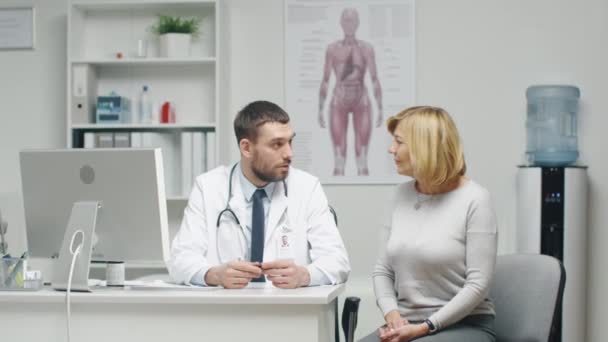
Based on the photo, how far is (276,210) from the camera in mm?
2998

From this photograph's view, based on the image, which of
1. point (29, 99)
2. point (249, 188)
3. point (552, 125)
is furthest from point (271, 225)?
point (29, 99)

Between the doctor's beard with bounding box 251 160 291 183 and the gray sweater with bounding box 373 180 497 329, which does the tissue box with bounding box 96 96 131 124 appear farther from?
the gray sweater with bounding box 373 180 497 329

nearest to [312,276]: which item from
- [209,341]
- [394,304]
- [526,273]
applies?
[394,304]

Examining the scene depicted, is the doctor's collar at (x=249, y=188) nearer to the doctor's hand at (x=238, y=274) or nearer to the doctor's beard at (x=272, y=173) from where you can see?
the doctor's beard at (x=272, y=173)

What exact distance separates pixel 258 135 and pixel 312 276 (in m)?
0.58

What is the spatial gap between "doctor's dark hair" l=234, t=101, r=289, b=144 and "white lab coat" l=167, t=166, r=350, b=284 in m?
0.16

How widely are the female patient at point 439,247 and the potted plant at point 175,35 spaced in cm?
221

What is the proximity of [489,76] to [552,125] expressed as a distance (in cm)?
44

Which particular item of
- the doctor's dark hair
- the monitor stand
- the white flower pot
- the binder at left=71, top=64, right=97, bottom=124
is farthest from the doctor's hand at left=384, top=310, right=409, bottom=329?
the binder at left=71, top=64, right=97, bottom=124

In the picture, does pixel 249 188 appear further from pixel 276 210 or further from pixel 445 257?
pixel 445 257

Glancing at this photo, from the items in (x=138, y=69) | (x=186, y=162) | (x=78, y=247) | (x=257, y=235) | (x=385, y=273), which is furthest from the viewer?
(x=138, y=69)

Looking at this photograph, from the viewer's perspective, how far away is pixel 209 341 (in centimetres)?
244

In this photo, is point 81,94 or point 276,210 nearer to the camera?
point 276,210

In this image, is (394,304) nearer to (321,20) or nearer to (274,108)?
(274,108)
